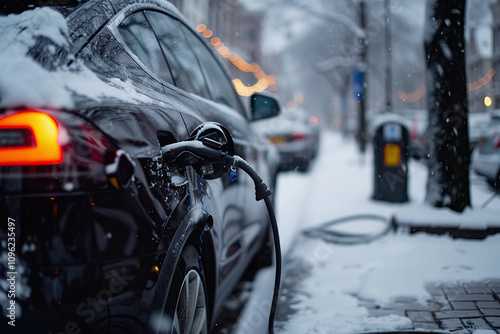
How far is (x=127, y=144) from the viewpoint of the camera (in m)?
1.51

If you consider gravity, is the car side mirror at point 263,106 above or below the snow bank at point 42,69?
below

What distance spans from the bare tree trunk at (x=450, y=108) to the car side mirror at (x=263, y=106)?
243 cm

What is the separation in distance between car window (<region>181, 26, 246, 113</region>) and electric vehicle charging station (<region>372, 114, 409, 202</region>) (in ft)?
13.5

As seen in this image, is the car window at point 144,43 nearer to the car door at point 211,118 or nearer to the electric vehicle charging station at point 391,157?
the car door at point 211,118

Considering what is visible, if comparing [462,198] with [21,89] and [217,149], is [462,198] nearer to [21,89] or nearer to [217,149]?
[217,149]

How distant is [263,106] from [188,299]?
2067mm

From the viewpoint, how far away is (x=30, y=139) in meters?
1.35

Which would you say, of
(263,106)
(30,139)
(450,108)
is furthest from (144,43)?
(450,108)

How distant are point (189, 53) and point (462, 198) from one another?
3695 millimetres

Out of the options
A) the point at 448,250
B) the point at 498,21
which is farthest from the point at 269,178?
the point at 498,21

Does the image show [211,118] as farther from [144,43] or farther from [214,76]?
[214,76]

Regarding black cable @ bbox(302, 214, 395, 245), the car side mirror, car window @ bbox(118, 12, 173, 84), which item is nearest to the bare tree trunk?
black cable @ bbox(302, 214, 395, 245)

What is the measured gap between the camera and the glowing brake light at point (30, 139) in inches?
52.6
